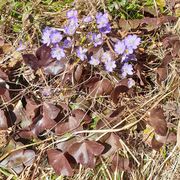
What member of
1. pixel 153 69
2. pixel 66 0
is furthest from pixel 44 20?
pixel 153 69

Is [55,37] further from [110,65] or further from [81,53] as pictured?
[110,65]

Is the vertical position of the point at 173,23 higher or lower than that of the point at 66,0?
lower

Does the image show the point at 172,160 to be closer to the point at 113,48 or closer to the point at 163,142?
the point at 163,142

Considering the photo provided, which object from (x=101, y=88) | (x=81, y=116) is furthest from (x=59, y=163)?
(x=101, y=88)

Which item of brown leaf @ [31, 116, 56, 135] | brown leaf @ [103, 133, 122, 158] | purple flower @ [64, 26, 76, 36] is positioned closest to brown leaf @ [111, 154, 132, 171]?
brown leaf @ [103, 133, 122, 158]

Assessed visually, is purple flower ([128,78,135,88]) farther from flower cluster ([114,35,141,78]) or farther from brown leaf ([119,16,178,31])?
brown leaf ([119,16,178,31])
